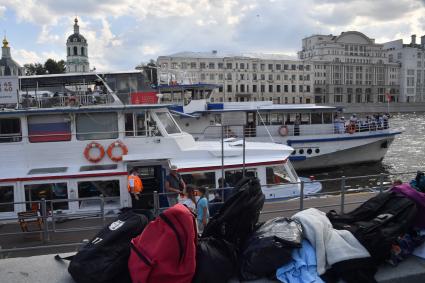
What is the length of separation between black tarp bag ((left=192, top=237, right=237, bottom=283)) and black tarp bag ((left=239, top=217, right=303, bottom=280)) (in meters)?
0.09

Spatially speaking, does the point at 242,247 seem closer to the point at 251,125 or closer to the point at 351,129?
the point at 251,125

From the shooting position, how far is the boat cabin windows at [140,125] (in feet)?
45.0

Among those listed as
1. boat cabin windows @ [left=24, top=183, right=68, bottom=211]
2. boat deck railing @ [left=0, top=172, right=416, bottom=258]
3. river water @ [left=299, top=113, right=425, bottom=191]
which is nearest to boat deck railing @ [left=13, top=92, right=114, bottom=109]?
boat cabin windows @ [left=24, top=183, right=68, bottom=211]

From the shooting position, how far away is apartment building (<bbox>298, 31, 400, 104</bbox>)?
136 m

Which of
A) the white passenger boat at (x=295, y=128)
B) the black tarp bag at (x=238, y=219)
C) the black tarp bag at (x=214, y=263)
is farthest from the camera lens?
the white passenger boat at (x=295, y=128)

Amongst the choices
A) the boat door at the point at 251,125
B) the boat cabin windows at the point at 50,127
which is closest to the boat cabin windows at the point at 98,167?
the boat cabin windows at the point at 50,127

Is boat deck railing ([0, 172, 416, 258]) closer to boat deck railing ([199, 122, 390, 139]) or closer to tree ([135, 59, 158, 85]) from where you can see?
tree ([135, 59, 158, 85])

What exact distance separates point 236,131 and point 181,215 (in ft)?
80.2

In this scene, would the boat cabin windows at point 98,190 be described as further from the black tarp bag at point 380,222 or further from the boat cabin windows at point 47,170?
the black tarp bag at point 380,222

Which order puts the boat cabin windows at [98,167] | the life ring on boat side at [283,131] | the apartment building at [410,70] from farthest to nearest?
the apartment building at [410,70]
the life ring on boat side at [283,131]
the boat cabin windows at [98,167]

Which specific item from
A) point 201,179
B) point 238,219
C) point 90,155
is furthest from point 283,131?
point 238,219

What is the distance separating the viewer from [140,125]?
1385 centimetres

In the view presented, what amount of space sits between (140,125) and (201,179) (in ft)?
9.67

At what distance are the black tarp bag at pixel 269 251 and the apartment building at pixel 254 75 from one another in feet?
323
